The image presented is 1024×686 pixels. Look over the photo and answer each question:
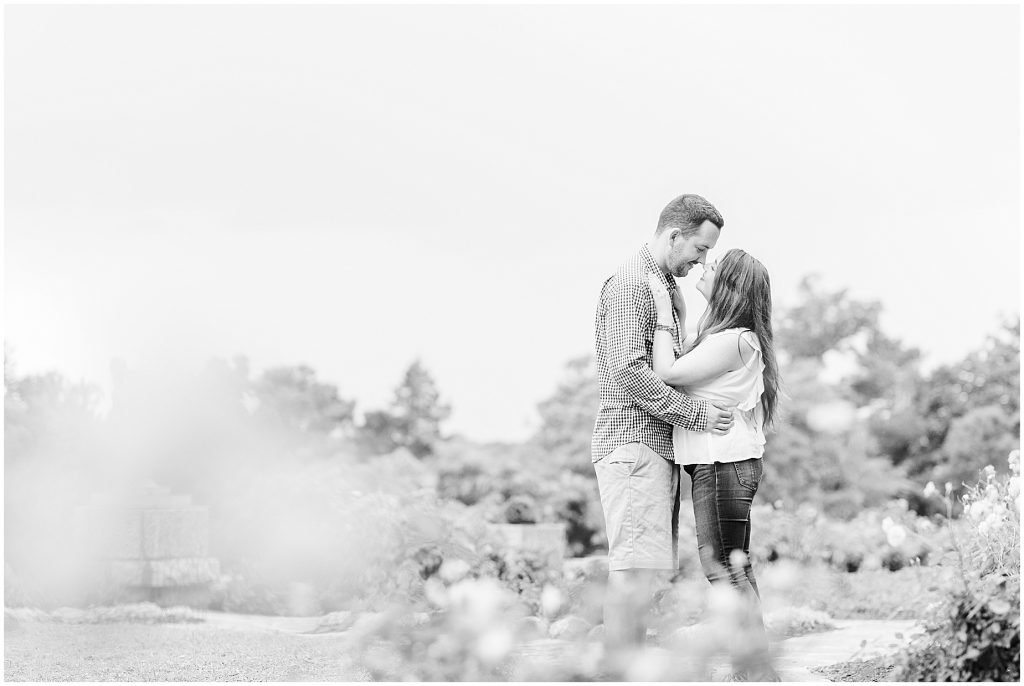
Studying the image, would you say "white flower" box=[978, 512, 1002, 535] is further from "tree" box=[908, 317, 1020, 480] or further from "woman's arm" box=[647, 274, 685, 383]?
"tree" box=[908, 317, 1020, 480]

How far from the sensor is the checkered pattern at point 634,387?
9.48 ft

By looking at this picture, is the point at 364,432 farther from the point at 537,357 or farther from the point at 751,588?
the point at 751,588

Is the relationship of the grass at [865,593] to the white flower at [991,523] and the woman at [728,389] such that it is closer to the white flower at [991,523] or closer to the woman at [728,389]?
the white flower at [991,523]

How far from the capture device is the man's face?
3016mm

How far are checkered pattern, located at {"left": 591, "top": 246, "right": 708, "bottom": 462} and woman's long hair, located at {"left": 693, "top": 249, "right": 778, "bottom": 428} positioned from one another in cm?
14

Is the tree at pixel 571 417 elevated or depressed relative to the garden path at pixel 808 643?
elevated

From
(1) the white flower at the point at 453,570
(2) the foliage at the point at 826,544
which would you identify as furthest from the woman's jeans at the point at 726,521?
(2) the foliage at the point at 826,544

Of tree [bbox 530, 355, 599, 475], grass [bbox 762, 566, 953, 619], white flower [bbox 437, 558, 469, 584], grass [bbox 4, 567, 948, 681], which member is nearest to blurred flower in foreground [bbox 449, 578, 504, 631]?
grass [bbox 4, 567, 948, 681]

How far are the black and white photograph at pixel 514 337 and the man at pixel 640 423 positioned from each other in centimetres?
1

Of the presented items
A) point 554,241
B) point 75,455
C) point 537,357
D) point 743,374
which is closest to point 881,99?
point 554,241

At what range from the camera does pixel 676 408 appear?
9.43 ft

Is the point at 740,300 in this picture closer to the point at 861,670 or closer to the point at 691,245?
the point at 691,245

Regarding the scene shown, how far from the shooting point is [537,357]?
1420 cm

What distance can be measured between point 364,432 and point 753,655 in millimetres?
18082
